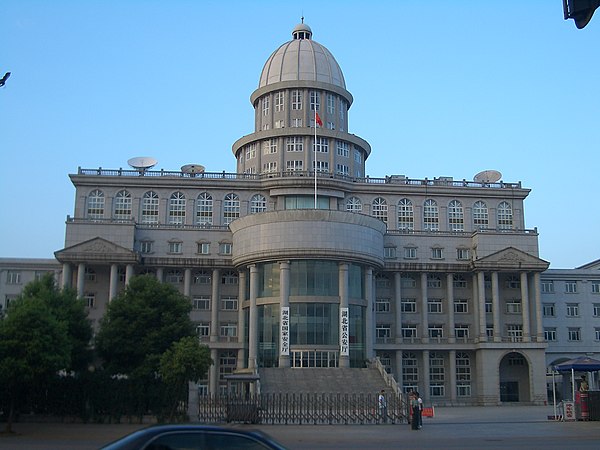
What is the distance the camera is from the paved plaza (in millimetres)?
22703

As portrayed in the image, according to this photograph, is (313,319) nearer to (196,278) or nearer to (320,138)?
(196,278)

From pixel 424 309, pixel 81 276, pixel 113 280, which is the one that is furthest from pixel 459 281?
pixel 81 276

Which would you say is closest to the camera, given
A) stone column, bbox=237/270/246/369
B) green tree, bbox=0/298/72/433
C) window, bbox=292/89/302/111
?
green tree, bbox=0/298/72/433

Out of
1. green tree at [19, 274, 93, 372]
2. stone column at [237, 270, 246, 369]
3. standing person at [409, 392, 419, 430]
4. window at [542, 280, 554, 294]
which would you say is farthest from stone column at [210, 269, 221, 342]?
standing person at [409, 392, 419, 430]

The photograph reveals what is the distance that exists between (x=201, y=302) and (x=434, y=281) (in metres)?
22.3

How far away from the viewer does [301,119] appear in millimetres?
73562

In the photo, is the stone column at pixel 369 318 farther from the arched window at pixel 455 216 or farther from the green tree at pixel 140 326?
the green tree at pixel 140 326

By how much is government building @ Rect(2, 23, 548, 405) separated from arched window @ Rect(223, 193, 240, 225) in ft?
0.47

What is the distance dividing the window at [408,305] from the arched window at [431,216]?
24.9 feet

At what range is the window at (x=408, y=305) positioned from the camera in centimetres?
6756

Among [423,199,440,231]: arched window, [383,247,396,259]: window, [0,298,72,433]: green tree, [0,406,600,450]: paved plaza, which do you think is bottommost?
[0,406,600,450]: paved plaza

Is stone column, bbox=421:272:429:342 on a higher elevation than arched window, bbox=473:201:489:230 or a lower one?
lower

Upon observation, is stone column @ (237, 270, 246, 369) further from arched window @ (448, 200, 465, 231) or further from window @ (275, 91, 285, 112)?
arched window @ (448, 200, 465, 231)

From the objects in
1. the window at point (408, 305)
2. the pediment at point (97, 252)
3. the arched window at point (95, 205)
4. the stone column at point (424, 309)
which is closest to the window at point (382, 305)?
the window at point (408, 305)
